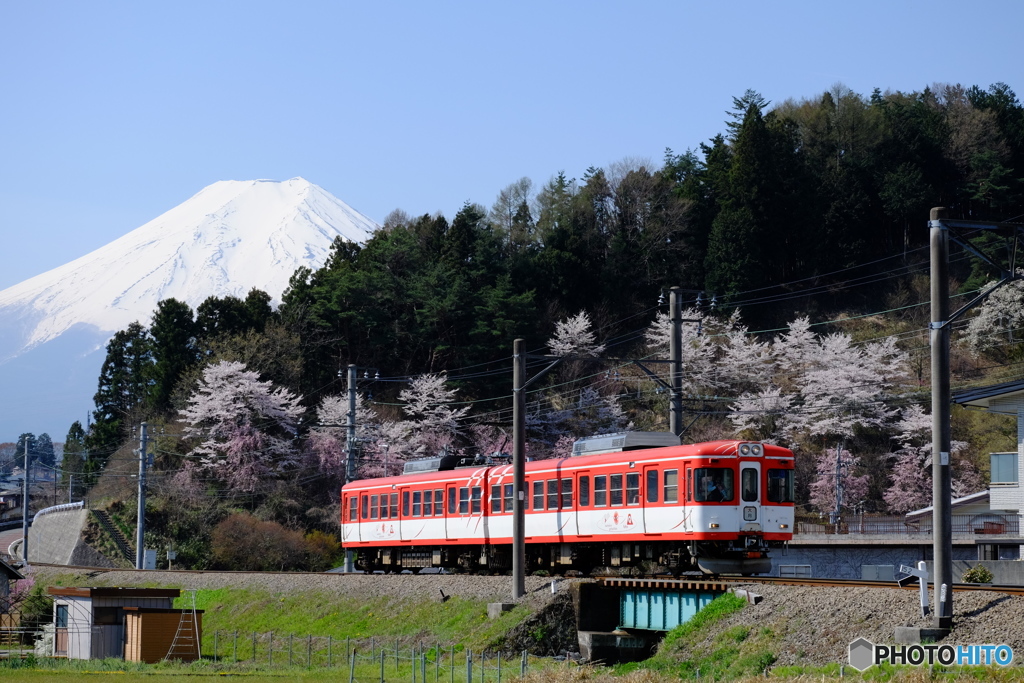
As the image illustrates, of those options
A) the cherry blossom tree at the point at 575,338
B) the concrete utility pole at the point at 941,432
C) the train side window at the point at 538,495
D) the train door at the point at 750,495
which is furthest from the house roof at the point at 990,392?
the cherry blossom tree at the point at 575,338

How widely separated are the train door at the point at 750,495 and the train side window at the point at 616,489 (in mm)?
2841

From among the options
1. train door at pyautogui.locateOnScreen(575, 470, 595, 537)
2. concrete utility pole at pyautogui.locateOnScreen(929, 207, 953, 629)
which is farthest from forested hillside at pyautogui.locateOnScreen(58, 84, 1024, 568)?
concrete utility pole at pyautogui.locateOnScreen(929, 207, 953, 629)

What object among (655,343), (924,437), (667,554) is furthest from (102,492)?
(667,554)

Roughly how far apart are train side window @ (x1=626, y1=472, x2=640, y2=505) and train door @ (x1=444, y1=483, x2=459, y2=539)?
745cm

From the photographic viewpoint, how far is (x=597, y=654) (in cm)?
2377

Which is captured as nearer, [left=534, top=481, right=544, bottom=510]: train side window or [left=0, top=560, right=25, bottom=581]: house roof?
[left=534, top=481, right=544, bottom=510]: train side window

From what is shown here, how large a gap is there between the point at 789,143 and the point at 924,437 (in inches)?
1078

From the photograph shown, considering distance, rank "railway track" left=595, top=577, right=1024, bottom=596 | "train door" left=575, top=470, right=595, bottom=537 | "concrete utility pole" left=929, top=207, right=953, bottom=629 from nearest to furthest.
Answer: "concrete utility pole" left=929, top=207, right=953, bottom=629
"railway track" left=595, top=577, right=1024, bottom=596
"train door" left=575, top=470, right=595, bottom=537

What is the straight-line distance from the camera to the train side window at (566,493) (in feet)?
91.9

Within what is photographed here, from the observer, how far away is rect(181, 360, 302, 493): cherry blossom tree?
56.6 metres

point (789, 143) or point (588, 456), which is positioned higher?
point (789, 143)

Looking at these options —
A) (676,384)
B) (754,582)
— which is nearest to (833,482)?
(676,384)

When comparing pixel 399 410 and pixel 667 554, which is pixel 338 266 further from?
pixel 667 554

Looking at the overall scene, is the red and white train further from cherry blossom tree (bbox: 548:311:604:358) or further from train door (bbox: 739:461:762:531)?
cherry blossom tree (bbox: 548:311:604:358)
